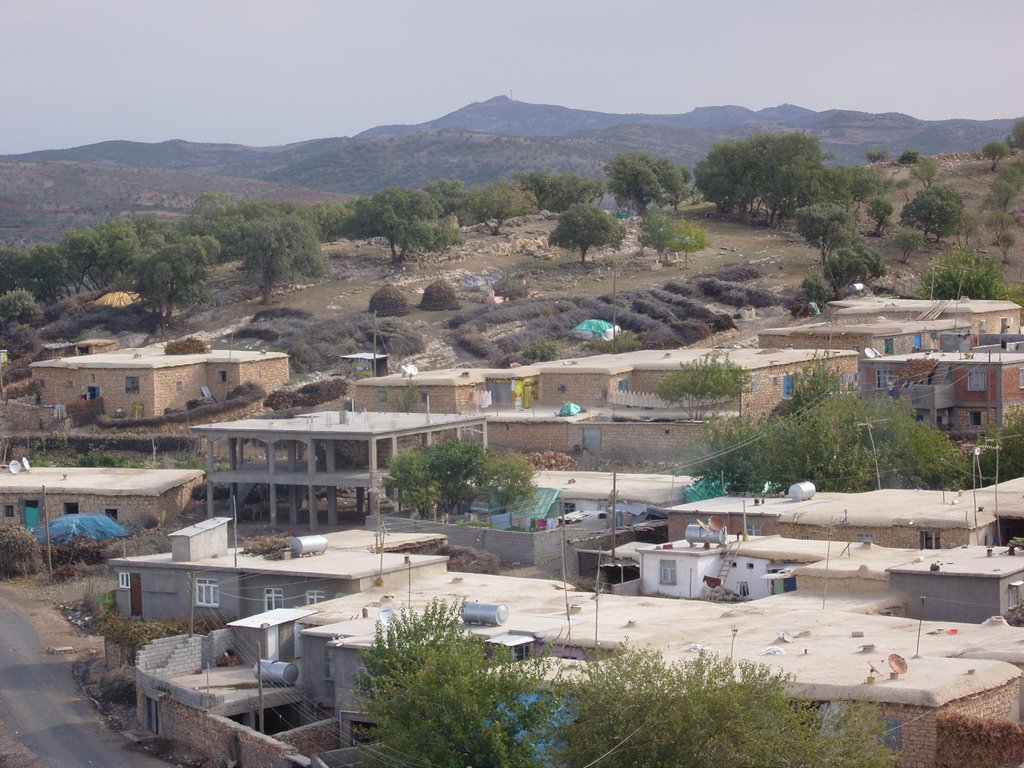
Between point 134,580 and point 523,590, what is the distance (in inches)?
292

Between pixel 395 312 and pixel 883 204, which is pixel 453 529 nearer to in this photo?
pixel 395 312

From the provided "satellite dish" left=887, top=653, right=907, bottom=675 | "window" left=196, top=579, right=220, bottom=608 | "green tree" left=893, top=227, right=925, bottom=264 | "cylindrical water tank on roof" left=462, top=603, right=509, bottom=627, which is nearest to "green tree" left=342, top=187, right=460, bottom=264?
"green tree" left=893, top=227, right=925, bottom=264

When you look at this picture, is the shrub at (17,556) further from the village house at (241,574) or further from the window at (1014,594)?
the window at (1014,594)

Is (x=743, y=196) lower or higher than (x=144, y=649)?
higher

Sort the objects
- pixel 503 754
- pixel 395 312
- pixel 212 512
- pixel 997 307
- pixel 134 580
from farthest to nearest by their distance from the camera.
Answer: pixel 395 312 → pixel 997 307 → pixel 212 512 → pixel 134 580 → pixel 503 754

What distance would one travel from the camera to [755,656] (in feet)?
63.4

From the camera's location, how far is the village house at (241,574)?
84.7ft

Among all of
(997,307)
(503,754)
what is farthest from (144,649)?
(997,307)

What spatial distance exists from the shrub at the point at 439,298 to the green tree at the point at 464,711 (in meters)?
40.4

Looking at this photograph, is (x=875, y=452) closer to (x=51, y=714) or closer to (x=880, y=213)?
(x=51, y=714)

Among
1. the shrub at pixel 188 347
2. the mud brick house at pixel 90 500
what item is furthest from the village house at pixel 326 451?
the shrub at pixel 188 347

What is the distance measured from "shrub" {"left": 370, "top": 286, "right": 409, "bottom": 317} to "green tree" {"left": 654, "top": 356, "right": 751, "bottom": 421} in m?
17.6

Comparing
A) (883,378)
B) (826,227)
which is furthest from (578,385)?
(826,227)

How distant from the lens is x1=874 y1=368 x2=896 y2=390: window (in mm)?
42906
